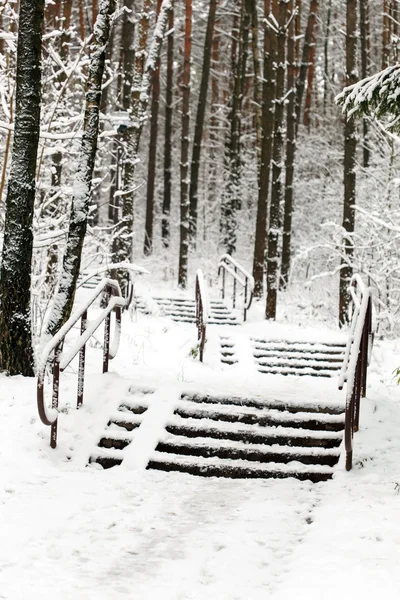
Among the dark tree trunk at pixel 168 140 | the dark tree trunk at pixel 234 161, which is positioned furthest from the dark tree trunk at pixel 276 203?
the dark tree trunk at pixel 168 140

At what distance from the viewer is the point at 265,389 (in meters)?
7.76

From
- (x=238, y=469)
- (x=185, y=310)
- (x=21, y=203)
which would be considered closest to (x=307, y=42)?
(x=185, y=310)

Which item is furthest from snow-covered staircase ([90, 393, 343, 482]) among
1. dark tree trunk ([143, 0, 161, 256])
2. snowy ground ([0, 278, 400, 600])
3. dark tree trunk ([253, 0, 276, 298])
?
dark tree trunk ([143, 0, 161, 256])

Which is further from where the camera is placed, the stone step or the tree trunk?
the tree trunk

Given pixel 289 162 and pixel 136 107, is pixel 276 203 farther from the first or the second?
pixel 136 107

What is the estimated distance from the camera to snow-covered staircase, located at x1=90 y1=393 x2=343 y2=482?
6.04 meters

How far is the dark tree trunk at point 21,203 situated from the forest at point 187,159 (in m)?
0.02

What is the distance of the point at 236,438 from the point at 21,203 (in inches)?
136

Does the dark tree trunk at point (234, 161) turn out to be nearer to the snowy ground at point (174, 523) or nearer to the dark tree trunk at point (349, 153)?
the dark tree trunk at point (349, 153)

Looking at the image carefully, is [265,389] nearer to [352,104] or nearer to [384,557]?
[352,104]

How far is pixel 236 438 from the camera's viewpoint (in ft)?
21.6

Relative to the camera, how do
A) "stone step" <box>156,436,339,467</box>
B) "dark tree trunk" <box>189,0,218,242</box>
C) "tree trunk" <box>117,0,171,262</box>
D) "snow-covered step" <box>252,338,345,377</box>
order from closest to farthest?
"stone step" <box>156,436,339,467</box>, "snow-covered step" <box>252,338,345,377</box>, "tree trunk" <box>117,0,171,262</box>, "dark tree trunk" <box>189,0,218,242</box>

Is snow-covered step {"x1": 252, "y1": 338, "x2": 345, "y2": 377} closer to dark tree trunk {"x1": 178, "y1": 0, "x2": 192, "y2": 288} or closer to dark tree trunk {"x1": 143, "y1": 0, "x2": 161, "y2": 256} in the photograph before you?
dark tree trunk {"x1": 178, "y1": 0, "x2": 192, "y2": 288}

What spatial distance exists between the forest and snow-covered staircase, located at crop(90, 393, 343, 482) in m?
1.75
